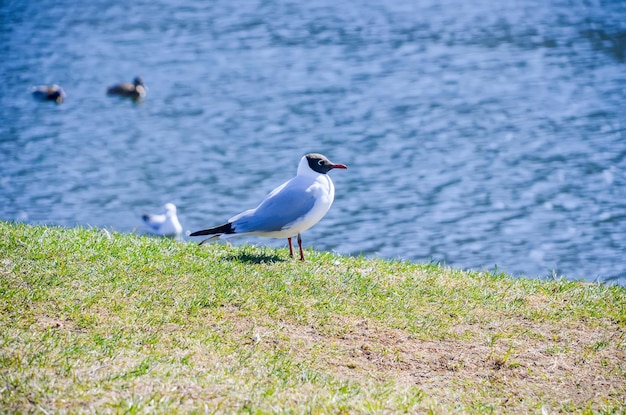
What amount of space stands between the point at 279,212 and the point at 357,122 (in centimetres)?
1334

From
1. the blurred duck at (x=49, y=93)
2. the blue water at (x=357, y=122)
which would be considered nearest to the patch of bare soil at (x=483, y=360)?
the blue water at (x=357, y=122)

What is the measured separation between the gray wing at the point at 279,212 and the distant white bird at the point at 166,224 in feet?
23.0

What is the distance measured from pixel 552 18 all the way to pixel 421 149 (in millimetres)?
13880

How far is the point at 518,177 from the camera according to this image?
18.0 m

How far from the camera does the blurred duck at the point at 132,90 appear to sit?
24.3m

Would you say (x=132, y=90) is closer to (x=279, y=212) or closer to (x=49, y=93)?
(x=49, y=93)

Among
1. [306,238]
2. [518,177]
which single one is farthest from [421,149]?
[306,238]

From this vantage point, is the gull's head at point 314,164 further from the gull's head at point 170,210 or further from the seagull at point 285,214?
the gull's head at point 170,210

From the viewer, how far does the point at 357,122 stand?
71.3 ft

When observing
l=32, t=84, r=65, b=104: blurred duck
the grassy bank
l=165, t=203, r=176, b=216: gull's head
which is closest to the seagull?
the grassy bank

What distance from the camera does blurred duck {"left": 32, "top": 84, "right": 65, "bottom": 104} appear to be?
2427 cm

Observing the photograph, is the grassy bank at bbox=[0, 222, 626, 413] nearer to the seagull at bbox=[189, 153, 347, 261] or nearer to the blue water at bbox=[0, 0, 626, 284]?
the seagull at bbox=[189, 153, 347, 261]

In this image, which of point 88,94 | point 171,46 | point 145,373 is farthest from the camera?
point 171,46

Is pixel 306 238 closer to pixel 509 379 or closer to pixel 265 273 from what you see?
pixel 265 273
